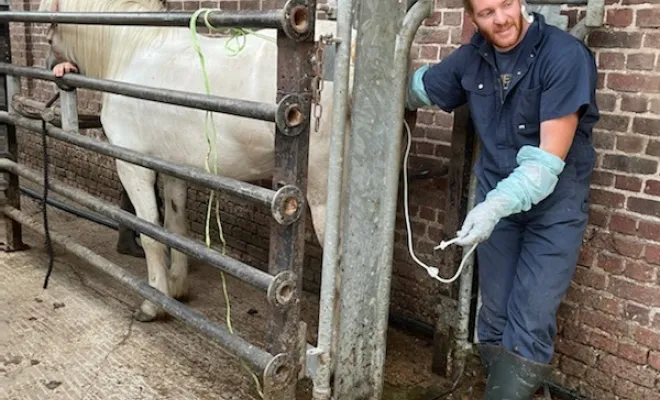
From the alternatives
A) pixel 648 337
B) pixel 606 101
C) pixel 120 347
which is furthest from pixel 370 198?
pixel 120 347

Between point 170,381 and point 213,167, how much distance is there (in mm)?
987

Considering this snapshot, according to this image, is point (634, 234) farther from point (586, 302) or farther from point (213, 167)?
point (213, 167)

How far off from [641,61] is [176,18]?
1.73m

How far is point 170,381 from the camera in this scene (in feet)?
9.04

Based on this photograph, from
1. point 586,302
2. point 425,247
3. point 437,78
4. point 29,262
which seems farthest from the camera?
point 29,262

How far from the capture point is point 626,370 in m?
2.58

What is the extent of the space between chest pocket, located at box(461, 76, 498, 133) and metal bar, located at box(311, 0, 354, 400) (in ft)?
1.44

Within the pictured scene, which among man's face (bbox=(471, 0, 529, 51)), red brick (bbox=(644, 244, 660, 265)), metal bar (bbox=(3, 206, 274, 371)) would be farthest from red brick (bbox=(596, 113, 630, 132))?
metal bar (bbox=(3, 206, 274, 371))

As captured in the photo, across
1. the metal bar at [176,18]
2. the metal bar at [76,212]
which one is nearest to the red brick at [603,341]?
the metal bar at [176,18]

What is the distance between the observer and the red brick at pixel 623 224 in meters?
2.48

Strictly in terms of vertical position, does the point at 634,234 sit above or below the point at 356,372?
above

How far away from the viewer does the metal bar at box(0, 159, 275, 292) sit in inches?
88.2

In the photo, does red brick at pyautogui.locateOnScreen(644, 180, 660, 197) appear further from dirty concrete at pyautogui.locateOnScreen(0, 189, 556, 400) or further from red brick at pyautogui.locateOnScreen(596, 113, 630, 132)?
dirty concrete at pyautogui.locateOnScreen(0, 189, 556, 400)

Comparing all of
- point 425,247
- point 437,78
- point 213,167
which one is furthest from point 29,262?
point 437,78
